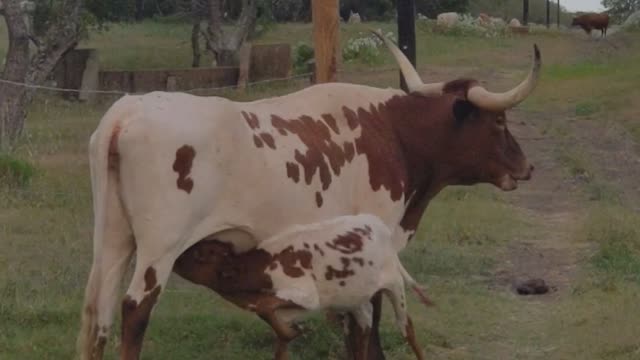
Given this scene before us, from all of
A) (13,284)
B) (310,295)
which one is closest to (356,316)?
(310,295)

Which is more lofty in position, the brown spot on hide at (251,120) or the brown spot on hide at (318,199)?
the brown spot on hide at (251,120)

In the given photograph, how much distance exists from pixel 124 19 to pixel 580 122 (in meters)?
16.2

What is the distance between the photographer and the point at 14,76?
18.2 m

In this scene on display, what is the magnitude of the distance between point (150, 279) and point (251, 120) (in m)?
1.08

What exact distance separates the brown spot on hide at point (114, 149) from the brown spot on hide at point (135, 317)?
0.64m

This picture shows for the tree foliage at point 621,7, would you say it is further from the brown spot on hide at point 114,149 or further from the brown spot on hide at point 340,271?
the brown spot on hide at point 114,149

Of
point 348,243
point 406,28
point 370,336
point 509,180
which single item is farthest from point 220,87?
point 348,243

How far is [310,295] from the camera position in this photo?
7473mm

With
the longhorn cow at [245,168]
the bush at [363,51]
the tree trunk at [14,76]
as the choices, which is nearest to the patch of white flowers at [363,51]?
the bush at [363,51]

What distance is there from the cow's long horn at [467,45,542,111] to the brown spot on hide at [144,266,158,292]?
8.67 feet

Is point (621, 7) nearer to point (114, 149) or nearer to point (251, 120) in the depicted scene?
point (251, 120)

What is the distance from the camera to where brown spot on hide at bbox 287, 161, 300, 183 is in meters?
7.70

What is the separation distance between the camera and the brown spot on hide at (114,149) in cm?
713

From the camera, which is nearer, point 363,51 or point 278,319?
point 278,319
